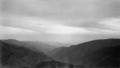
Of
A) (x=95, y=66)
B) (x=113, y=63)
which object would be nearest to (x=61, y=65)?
(x=95, y=66)

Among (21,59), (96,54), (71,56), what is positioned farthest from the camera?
(71,56)

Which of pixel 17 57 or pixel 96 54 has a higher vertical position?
pixel 17 57

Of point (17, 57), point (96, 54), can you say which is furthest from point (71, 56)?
point (17, 57)

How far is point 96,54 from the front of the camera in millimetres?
125125

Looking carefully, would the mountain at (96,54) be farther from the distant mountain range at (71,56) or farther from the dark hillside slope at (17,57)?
the dark hillside slope at (17,57)

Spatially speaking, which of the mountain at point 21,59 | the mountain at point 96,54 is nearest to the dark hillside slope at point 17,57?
the mountain at point 21,59

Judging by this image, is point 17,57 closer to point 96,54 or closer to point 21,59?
point 21,59

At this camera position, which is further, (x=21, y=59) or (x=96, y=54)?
(x=96, y=54)

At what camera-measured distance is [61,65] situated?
107m

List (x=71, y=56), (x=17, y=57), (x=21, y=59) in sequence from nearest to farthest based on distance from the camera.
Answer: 1. (x=21, y=59)
2. (x=17, y=57)
3. (x=71, y=56)

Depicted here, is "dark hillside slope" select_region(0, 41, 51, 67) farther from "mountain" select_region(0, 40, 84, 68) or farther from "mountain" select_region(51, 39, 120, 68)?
"mountain" select_region(51, 39, 120, 68)

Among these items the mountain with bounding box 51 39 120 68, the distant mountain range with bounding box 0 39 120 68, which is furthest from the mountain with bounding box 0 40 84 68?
the mountain with bounding box 51 39 120 68

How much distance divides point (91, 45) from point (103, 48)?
1283 cm

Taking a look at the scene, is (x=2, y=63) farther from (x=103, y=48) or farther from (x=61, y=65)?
(x=103, y=48)
